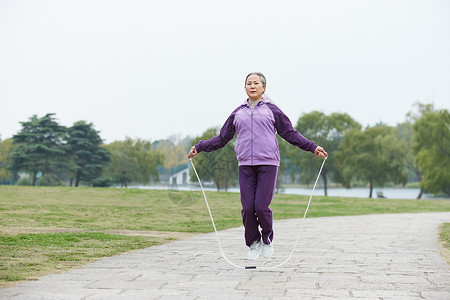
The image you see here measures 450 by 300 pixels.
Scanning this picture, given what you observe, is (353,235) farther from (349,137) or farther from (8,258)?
(349,137)

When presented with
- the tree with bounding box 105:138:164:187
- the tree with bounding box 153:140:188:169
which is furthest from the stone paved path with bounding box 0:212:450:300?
the tree with bounding box 153:140:188:169

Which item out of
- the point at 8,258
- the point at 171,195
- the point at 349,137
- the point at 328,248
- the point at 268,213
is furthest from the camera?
the point at 349,137

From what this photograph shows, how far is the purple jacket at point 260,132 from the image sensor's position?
6020 millimetres

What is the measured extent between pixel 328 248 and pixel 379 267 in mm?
2318

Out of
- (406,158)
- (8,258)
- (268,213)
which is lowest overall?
(8,258)

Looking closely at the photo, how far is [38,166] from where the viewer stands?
178 feet

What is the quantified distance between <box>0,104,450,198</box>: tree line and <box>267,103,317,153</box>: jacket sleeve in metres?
40.9

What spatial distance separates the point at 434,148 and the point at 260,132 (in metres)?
46.0

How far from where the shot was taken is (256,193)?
611 centimetres

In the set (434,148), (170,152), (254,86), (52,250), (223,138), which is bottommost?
(52,250)

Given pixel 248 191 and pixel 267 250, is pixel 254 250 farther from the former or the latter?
pixel 248 191

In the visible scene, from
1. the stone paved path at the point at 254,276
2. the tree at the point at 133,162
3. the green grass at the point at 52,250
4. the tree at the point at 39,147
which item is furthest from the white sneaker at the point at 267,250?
the tree at the point at 133,162

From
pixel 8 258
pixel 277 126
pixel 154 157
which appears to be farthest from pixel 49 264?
pixel 154 157

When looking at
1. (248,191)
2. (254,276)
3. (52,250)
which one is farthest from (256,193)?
(52,250)
